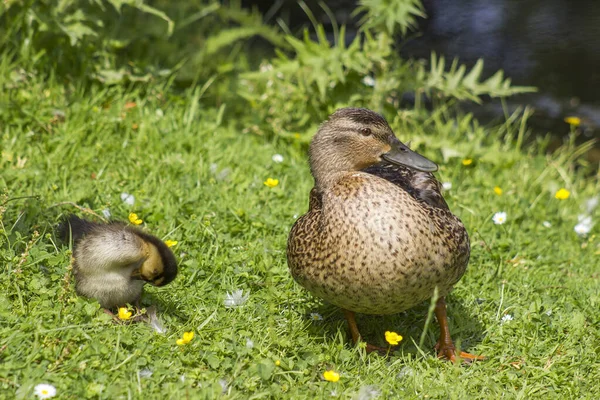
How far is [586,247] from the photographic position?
→ 520 cm

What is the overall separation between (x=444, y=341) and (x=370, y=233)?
86 centimetres

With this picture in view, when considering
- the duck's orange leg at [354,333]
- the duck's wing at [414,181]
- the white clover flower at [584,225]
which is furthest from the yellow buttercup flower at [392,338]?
the white clover flower at [584,225]

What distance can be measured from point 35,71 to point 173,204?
1.61 metres

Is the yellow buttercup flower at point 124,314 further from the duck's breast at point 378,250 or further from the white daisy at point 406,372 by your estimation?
the white daisy at point 406,372

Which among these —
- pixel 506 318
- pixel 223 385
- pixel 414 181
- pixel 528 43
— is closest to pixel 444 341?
pixel 506 318

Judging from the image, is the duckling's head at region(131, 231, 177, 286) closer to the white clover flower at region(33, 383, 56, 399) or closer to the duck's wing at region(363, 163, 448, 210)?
the white clover flower at region(33, 383, 56, 399)

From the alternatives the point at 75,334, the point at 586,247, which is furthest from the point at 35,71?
the point at 586,247

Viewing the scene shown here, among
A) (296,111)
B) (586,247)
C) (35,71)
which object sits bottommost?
(586,247)

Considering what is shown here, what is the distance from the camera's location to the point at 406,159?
151 inches

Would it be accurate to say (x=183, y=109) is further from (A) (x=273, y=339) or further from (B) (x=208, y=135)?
(A) (x=273, y=339)

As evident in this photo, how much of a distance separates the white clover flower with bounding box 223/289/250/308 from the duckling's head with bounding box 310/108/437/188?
0.66m

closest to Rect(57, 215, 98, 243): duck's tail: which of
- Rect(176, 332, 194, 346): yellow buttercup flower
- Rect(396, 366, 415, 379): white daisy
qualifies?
Rect(176, 332, 194, 346): yellow buttercup flower

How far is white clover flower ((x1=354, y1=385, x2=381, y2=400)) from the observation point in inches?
131

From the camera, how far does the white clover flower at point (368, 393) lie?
333 centimetres
